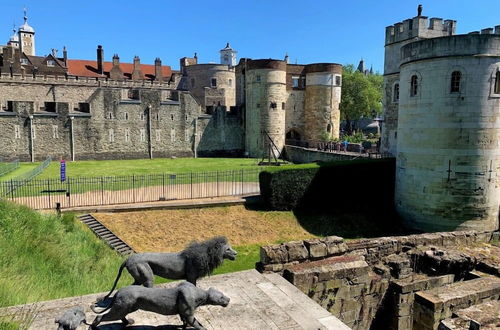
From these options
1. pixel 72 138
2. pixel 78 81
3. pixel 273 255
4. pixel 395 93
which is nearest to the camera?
pixel 273 255

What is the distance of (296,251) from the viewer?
29.4 feet

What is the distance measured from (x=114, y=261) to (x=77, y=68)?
47.4 metres

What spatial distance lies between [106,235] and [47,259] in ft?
15.8

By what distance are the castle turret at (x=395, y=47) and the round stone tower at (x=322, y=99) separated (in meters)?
14.0

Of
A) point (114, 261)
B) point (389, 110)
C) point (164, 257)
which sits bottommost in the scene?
point (114, 261)

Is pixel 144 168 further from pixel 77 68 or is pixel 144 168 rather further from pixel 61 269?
pixel 77 68

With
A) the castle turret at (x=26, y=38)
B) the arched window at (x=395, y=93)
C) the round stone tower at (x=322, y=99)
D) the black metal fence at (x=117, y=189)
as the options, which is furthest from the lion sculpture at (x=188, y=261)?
the castle turret at (x=26, y=38)

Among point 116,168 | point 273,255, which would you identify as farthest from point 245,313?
point 116,168

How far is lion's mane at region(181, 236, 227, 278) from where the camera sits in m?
5.67

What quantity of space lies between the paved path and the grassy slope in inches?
40.2

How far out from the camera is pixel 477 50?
1547 centimetres

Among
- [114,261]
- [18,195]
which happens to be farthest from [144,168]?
[114,261]

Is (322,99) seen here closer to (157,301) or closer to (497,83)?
(497,83)

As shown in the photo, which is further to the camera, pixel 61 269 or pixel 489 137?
pixel 489 137
